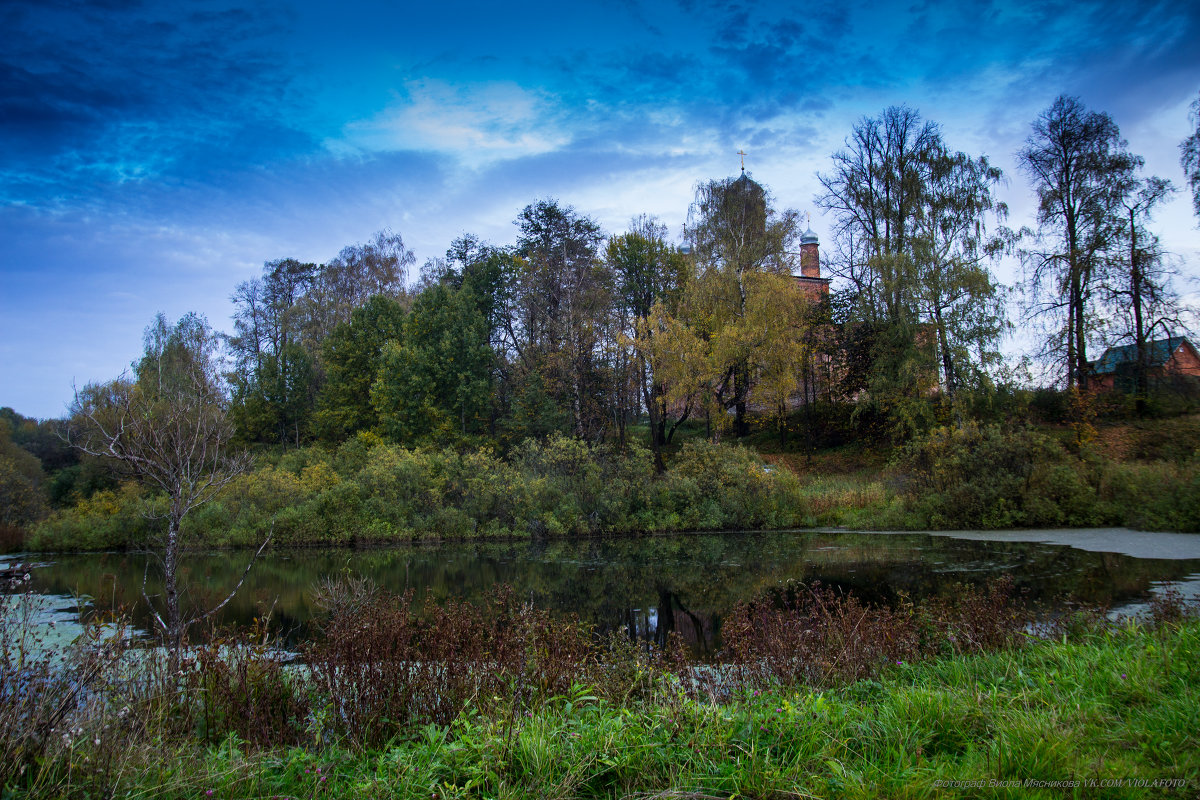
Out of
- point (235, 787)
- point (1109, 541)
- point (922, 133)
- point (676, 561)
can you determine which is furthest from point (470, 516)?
point (922, 133)

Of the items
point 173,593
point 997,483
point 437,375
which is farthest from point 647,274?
point 173,593

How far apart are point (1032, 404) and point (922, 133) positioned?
13333 millimetres

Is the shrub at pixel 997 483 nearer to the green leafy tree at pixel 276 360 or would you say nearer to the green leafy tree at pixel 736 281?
the green leafy tree at pixel 736 281

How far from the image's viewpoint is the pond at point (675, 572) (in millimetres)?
10219

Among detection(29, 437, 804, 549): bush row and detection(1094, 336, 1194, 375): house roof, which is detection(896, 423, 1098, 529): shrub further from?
detection(1094, 336, 1194, 375): house roof

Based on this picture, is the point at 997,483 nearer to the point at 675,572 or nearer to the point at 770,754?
the point at 675,572

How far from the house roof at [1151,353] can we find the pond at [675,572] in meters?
12.9

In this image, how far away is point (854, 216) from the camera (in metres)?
31.1

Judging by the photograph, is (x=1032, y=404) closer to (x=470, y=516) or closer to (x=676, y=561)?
(x=676, y=561)

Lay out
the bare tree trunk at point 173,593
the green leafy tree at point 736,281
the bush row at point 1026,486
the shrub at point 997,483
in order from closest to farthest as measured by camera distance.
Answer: the bare tree trunk at point 173,593 < the bush row at point 1026,486 < the shrub at point 997,483 < the green leafy tree at point 736,281

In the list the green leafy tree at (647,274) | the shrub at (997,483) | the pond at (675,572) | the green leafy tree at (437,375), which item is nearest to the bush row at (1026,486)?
the shrub at (997,483)

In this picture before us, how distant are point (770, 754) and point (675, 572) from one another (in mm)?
11363

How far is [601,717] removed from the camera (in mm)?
4074

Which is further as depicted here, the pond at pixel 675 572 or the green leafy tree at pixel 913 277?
the green leafy tree at pixel 913 277
